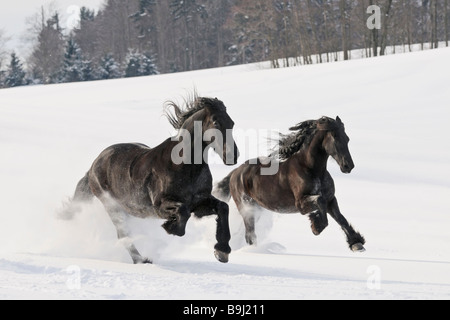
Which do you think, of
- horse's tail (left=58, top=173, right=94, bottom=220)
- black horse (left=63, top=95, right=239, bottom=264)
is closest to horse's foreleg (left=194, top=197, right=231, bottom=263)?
Answer: black horse (left=63, top=95, right=239, bottom=264)

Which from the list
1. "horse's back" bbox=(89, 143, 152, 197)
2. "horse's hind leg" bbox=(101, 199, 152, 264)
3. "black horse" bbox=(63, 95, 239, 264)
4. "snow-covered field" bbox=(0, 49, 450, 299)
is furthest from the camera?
"horse's hind leg" bbox=(101, 199, 152, 264)

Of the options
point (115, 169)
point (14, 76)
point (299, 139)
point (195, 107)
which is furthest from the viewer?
point (14, 76)

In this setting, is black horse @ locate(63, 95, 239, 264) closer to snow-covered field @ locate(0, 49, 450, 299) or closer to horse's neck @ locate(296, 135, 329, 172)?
snow-covered field @ locate(0, 49, 450, 299)

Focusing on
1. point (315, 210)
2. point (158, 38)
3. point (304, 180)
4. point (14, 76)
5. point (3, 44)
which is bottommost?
point (315, 210)

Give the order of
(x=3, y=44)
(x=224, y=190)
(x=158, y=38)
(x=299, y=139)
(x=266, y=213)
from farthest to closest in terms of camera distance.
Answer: (x=158, y=38) < (x=3, y=44) < (x=224, y=190) < (x=266, y=213) < (x=299, y=139)

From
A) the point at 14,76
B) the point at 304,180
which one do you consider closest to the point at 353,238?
the point at 304,180

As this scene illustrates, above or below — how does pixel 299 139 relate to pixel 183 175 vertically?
above

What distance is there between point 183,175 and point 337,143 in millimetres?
1800

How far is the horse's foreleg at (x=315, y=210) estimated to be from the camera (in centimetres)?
695

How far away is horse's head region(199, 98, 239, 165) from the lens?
18.7 feet

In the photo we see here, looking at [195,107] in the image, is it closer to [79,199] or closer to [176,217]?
[176,217]

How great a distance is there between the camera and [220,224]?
20.1 ft
